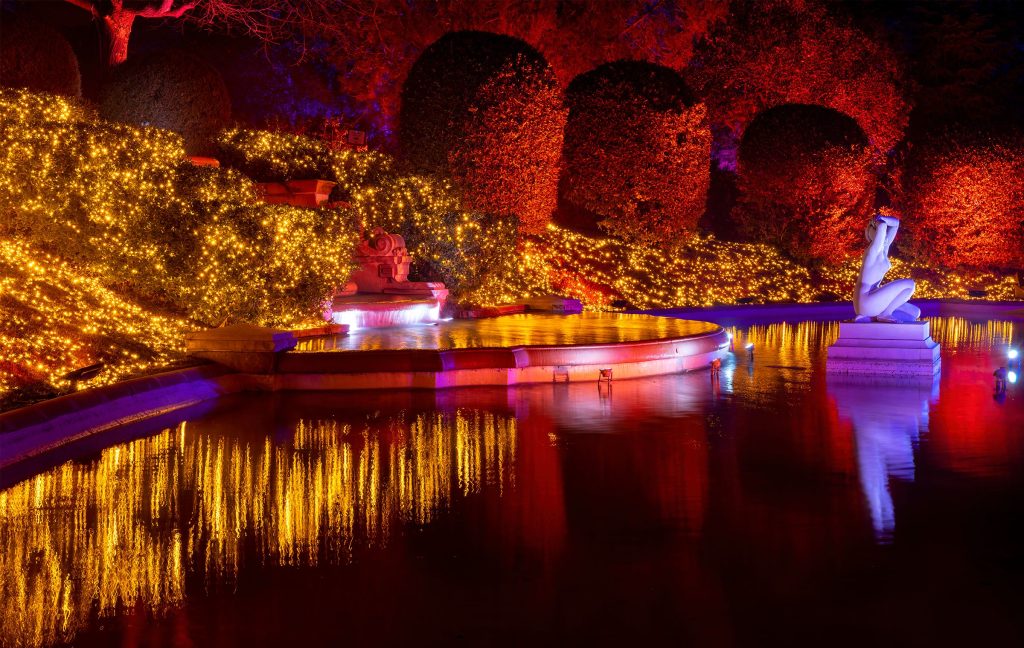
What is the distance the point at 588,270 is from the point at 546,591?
1818 cm

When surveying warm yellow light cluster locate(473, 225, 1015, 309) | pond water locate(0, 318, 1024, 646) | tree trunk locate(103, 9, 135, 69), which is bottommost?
pond water locate(0, 318, 1024, 646)

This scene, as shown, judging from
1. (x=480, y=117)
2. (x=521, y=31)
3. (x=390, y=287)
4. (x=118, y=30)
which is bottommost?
(x=390, y=287)

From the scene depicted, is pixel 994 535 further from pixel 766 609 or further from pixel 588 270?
pixel 588 270

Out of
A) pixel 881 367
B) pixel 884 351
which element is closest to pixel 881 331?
pixel 884 351

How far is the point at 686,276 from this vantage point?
79.9 ft

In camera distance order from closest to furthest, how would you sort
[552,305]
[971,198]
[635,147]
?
1. [552,305]
2. [635,147]
3. [971,198]

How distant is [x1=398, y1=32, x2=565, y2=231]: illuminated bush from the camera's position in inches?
786

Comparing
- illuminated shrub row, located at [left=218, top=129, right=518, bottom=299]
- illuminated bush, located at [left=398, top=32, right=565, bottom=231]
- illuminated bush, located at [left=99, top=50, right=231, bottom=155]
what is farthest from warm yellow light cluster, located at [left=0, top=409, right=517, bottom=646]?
illuminated bush, located at [left=398, top=32, right=565, bottom=231]

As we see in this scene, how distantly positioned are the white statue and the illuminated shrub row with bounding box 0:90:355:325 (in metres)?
6.96

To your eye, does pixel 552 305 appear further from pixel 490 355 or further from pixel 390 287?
pixel 490 355

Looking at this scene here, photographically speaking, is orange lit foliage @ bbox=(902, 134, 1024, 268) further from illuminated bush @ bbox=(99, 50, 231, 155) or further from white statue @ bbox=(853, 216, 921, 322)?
illuminated bush @ bbox=(99, 50, 231, 155)

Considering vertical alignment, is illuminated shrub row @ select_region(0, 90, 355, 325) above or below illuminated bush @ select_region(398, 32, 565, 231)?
below

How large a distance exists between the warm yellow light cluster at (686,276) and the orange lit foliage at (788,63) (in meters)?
4.40

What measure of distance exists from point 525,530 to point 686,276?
18804 millimetres
